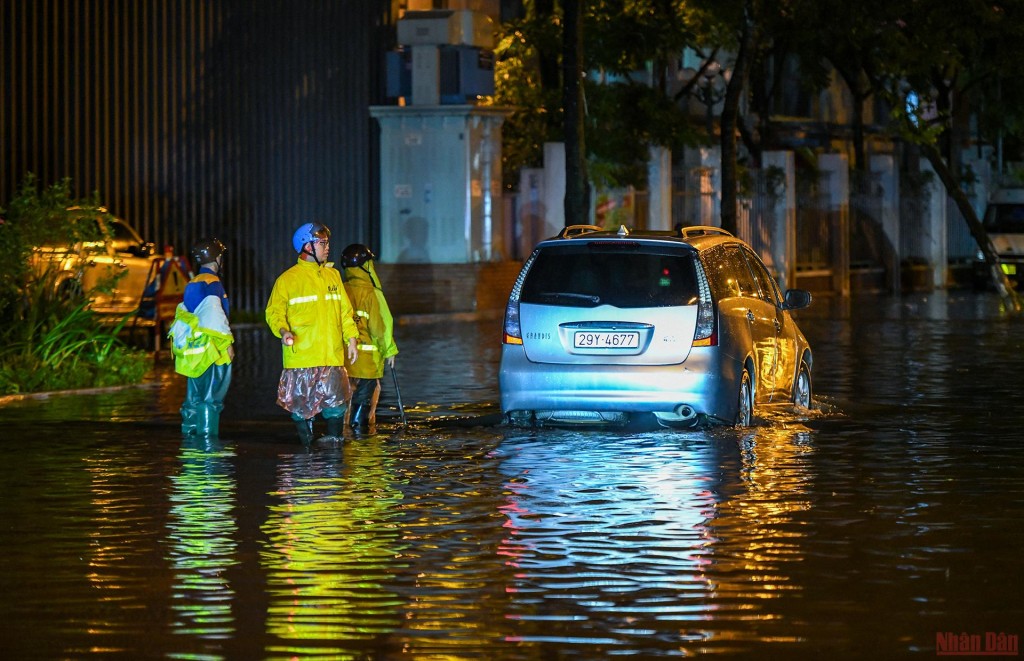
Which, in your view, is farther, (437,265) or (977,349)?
(437,265)

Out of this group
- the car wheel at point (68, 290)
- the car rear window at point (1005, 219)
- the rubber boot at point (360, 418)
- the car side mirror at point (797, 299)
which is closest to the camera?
the car side mirror at point (797, 299)

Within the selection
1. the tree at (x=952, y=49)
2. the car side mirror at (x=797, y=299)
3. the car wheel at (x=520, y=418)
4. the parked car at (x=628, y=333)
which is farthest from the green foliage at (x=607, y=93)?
the parked car at (x=628, y=333)

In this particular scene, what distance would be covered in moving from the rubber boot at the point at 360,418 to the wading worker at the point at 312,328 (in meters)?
1.47

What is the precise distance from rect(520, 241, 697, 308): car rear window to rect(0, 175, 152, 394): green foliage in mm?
6261

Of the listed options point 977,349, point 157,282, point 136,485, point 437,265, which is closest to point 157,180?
point 437,265

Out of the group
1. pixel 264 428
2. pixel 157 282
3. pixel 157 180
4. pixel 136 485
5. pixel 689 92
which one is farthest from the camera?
pixel 689 92

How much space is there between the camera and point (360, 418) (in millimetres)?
15516

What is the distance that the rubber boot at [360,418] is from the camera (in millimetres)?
15320

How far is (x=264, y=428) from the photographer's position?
15.3 m

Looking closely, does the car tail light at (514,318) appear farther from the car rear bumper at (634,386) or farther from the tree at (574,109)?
the tree at (574,109)

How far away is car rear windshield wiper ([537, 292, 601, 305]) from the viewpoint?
46.0 feet

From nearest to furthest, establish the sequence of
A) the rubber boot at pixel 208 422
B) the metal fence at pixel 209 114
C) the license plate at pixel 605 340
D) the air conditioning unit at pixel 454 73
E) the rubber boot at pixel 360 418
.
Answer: the license plate at pixel 605 340, the rubber boot at pixel 208 422, the rubber boot at pixel 360 418, the metal fence at pixel 209 114, the air conditioning unit at pixel 454 73

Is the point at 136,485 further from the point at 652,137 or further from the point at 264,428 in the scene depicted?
the point at 652,137

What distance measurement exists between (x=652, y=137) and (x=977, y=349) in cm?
1423
